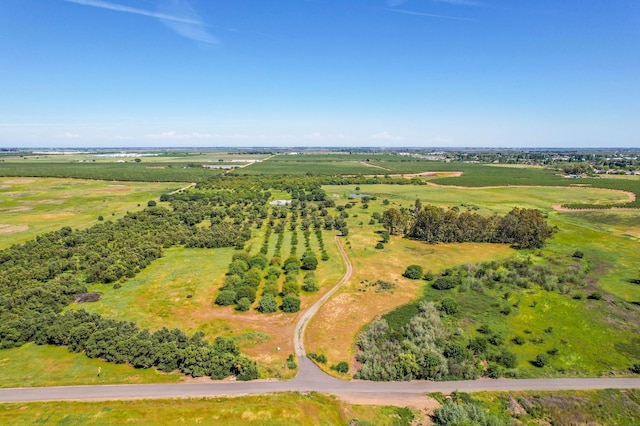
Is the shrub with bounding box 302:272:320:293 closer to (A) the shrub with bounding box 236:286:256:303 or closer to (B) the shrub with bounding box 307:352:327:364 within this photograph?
(A) the shrub with bounding box 236:286:256:303

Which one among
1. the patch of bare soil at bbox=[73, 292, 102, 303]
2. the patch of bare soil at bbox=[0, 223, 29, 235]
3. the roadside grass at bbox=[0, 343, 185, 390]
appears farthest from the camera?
the patch of bare soil at bbox=[0, 223, 29, 235]

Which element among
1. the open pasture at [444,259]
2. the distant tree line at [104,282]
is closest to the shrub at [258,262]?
the distant tree line at [104,282]

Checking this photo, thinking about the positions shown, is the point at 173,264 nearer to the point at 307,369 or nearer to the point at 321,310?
the point at 321,310

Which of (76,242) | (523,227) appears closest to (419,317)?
(523,227)

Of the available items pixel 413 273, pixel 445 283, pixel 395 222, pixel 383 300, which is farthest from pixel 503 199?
pixel 383 300

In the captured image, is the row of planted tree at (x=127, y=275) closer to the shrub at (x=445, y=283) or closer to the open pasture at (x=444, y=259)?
the open pasture at (x=444, y=259)

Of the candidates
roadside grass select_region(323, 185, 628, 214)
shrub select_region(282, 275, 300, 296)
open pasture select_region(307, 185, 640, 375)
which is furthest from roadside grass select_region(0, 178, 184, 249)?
roadside grass select_region(323, 185, 628, 214)

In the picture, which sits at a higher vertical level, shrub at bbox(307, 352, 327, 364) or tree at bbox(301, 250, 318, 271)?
tree at bbox(301, 250, 318, 271)
